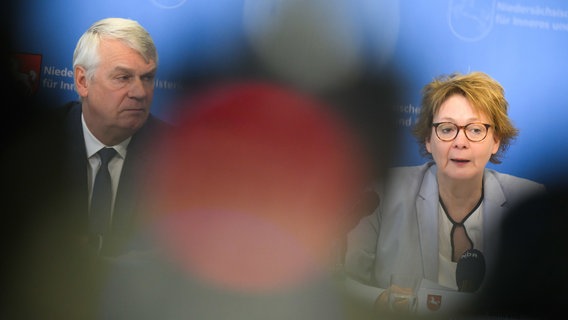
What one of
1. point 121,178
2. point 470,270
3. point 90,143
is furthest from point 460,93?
point 90,143

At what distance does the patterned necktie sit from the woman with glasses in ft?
3.82

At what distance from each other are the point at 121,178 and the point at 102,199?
124 millimetres

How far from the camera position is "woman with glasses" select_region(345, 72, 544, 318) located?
289 cm

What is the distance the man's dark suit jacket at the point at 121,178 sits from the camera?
2561mm

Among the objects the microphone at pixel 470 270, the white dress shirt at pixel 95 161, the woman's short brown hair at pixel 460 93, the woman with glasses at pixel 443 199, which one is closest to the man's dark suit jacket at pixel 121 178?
the white dress shirt at pixel 95 161

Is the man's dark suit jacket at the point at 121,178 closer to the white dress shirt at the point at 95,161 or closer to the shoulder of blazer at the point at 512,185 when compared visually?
the white dress shirt at the point at 95,161

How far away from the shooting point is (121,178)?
2607 millimetres

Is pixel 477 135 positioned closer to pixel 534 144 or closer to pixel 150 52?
pixel 534 144

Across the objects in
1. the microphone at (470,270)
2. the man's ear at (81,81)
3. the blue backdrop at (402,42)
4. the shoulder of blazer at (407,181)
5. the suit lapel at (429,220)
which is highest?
the blue backdrop at (402,42)

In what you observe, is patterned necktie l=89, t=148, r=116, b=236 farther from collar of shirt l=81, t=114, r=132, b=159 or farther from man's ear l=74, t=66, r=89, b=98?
man's ear l=74, t=66, r=89, b=98

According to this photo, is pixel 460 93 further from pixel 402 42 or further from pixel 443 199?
pixel 443 199

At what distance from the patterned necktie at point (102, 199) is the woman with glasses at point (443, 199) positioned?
1163 mm

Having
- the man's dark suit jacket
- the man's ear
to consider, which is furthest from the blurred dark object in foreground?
the man's ear

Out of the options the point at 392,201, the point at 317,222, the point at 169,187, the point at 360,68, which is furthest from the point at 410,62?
the point at 169,187
